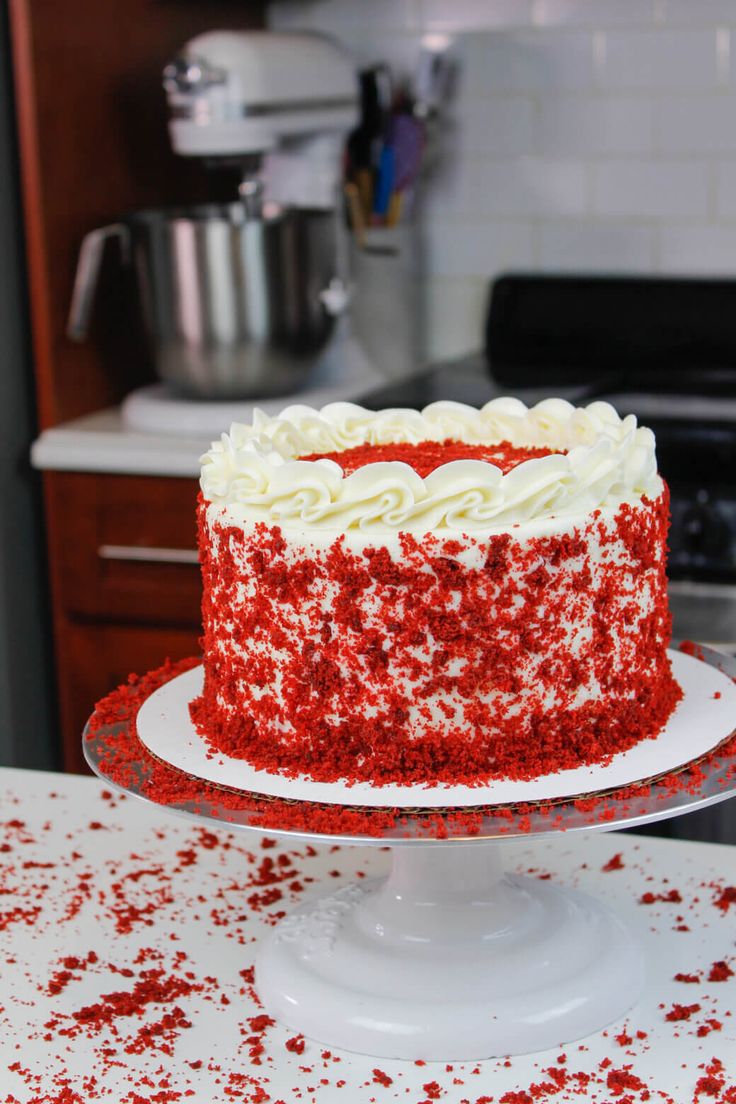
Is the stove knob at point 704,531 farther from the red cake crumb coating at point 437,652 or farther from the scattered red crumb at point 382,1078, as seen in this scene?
the scattered red crumb at point 382,1078

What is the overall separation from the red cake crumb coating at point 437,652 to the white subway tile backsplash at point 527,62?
1732mm

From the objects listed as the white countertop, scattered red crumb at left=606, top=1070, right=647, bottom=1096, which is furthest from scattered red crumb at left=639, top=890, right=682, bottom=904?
the white countertop

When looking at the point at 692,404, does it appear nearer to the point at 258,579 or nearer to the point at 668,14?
the point at 668,14

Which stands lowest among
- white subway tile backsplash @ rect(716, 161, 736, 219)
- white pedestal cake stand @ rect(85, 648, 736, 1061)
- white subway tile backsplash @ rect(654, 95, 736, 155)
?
white pedestal cake stand @ rect(85, 648, 736, 1061)

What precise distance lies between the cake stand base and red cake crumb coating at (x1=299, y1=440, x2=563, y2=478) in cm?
29

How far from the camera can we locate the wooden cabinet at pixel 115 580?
2.27 metres

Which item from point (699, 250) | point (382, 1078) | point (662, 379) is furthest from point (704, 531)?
point (382, 1078)

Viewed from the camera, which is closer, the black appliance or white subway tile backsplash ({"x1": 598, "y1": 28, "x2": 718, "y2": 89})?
the black appliance

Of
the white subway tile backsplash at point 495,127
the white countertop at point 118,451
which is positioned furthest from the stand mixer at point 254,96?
the white countertop at point 118,451

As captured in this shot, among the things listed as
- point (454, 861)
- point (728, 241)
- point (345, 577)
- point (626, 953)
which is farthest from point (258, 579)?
point (728, 241)

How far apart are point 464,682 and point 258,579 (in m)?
0.16

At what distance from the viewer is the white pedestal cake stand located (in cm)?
97

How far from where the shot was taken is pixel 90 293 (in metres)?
2.30

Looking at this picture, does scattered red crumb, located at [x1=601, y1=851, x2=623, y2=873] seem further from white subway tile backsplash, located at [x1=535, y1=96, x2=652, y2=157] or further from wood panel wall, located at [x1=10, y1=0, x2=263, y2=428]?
white subway tile backsplash, located at [x1=535, y1=96, x2=652, y2=157]
